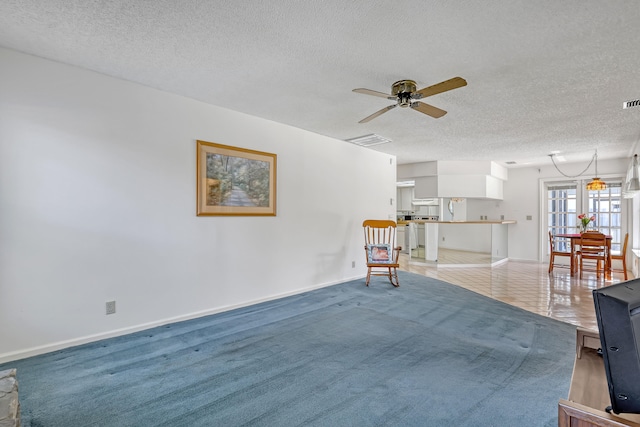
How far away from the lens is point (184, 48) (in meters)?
2.35

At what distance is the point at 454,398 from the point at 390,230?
371cm

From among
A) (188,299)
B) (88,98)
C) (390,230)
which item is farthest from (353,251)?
(88,98)

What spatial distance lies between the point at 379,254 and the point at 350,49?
3.40 metres

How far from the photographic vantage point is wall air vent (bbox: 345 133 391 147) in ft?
15.9

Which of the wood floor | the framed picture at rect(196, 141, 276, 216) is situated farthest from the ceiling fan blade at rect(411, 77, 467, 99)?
the wood floor

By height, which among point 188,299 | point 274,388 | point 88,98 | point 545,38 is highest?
point 545,38

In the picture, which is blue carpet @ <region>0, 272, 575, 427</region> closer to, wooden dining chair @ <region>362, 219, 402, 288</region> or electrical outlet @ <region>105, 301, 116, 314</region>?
electrical outlet @ <region>105, 301, 116, 314</region>

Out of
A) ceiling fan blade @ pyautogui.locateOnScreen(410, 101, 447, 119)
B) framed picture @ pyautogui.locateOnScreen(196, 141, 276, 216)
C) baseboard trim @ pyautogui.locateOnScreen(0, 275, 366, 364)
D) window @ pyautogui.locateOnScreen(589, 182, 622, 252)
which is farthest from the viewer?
window @ pyautogui.locateOnScreen(589, 182, 622, 252)

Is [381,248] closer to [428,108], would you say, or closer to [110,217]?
[428,108]

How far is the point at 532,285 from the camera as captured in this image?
16.6 ft

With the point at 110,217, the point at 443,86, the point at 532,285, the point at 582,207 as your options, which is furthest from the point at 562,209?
the point at 110,217

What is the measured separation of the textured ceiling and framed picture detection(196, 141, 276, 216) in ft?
1.84

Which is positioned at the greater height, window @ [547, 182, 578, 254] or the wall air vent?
the wall air vent

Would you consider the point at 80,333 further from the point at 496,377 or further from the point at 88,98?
the point at 496,377
